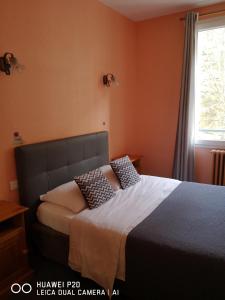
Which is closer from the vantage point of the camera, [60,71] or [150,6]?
[60,71]

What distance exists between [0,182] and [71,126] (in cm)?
107

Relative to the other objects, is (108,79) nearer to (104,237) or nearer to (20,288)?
A: (104,237)

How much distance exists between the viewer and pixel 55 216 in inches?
87.9

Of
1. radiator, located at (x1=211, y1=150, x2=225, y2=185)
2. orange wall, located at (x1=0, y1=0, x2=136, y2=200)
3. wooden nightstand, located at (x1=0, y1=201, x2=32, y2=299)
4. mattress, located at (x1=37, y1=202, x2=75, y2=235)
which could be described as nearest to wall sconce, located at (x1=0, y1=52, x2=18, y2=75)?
orange wall, located at (x1=0, y1=0, x2=136, y2=200)

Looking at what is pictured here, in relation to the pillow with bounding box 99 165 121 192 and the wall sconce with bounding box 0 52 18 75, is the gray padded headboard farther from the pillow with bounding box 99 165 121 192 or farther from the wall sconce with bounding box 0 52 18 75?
the wall sconce with bounding box 0 52 18 75

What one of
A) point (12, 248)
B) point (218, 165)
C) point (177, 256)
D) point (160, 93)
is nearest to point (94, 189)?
point (12, 248)

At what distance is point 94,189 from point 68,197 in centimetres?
26

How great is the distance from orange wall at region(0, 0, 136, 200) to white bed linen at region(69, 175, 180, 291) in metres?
0.77

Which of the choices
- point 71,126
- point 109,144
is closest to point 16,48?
point 71,126

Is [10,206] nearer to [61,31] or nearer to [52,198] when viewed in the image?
[52,198]

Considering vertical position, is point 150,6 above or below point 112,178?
above

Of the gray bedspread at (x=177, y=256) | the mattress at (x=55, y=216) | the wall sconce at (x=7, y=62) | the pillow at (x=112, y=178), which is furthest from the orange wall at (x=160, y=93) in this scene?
the wall sconce at (x=7, y=62)

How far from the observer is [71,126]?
9.52 feet

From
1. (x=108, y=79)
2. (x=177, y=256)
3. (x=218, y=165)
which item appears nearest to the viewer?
(x=177, y=256)
